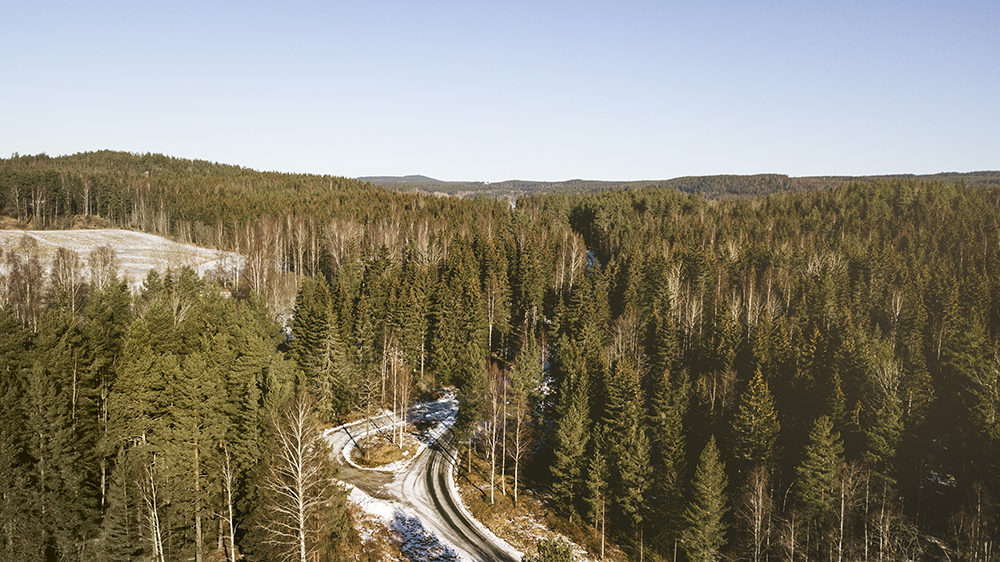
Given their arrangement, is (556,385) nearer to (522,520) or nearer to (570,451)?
(570,451)

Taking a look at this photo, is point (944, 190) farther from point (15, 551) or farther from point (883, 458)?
point (15, 551)

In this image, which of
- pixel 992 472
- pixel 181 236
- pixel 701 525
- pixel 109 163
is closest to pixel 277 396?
pixel 701 525

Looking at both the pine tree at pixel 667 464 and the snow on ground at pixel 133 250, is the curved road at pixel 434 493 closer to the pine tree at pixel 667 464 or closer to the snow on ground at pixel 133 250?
the pine tree at pixel 667 464

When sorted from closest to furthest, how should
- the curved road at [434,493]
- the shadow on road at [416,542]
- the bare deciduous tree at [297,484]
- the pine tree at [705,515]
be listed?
1. the bare deciduous tree at [297,484]
2. the shadow on road at [416,542]
3. the curved road at [434,493]
4. the pine tree at [705,515]

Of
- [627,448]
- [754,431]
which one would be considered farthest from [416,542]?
[754,431]

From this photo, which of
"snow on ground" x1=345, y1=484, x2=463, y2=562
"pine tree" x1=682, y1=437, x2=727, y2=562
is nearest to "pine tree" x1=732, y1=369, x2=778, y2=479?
"pine tree" x1=682, y1=437, x2=727, y2=562

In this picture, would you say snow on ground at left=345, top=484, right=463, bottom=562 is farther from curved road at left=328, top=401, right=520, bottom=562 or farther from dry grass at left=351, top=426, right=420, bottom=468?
dry grass at left=351, top=426, right=420, bottom=468

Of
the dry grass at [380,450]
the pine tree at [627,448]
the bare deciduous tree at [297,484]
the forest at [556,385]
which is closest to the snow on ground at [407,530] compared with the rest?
the forest at [556,385]

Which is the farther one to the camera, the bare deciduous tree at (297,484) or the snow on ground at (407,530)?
the snow on ground at (407,530)
